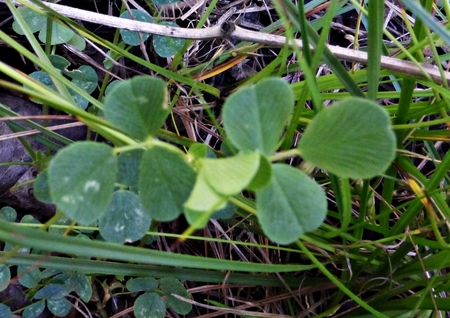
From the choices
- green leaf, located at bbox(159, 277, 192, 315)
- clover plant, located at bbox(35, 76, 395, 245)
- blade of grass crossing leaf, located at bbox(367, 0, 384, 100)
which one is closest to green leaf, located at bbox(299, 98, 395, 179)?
clover plant, located at bbox(35, 76, 395, 245)

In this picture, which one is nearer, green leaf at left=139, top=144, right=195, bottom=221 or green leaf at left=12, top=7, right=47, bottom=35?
green leaf at left=139, top=144, right=195, bottom=221

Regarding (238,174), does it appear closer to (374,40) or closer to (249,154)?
(249,154)

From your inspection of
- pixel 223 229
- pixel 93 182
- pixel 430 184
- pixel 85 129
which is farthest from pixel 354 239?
pixel 85 129

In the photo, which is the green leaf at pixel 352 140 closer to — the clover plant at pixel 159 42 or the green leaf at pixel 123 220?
the green leaf at pixel 123 220

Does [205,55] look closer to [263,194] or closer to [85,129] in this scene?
[85,129]

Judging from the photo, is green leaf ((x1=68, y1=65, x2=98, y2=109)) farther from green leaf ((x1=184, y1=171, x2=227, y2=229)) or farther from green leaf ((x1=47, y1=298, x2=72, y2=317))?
green leaf ((x1=184, y1=171, x2=227, y2=229))

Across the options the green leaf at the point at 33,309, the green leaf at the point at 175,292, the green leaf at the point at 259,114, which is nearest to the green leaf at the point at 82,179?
the green leaf at the point at 259,114

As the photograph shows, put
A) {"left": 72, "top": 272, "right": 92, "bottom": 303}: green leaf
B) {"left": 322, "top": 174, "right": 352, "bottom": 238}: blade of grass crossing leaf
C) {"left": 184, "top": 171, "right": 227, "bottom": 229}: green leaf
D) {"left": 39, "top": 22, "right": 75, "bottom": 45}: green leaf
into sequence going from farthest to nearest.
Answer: {"left": 39, "top": 22, "right": 75, "bottom": 45}: green leaf < {"left": 72, "top": 272, "right": 92, "bottom": 303}: green leaf < {"left": 322, "top": 174, "right": 352, "bottom": 238}: blade of grass crossing leaf < {"left": 184, "top": 171, "right": 227, "bottom": 229}: green leaf

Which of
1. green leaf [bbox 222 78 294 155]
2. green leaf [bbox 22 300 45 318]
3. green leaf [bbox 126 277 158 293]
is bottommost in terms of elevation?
green leaf [bbox 22 300 45 318]
